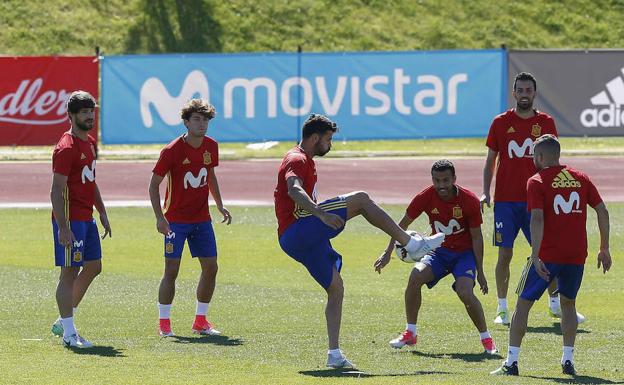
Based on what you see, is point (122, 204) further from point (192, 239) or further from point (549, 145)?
point (549, 145)

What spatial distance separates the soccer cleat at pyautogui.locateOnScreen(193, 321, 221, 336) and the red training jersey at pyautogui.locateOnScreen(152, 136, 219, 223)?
0.94 m

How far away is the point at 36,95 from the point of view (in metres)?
31.1

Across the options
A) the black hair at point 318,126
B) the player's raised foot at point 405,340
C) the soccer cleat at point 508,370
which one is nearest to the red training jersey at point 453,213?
the player's raised foot at point 405,340

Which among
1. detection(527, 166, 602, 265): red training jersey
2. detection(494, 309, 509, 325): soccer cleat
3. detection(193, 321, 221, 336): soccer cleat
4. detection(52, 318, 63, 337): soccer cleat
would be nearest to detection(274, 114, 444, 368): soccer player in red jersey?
detection(527, 166, 602, 265): red training jersey

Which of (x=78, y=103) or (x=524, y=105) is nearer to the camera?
(x=78, y=103)

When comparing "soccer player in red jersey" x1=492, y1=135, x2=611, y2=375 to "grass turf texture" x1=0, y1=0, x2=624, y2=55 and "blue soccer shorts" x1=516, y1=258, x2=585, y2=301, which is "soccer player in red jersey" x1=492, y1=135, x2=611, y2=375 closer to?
"blue soccer shorts" x1=516, y1=258, x2=585, y2=301

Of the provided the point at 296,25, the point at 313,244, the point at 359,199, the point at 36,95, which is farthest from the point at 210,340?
the point at 296,25

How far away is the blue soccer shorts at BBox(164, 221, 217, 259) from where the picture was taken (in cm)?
1245

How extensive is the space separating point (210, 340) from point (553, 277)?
130 inches

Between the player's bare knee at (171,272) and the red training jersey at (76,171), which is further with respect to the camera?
the player's bare knee at (171,272)

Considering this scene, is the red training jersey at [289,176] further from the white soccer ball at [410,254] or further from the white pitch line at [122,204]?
the white pitch line at [122,204]

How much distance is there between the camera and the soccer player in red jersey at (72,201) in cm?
1149

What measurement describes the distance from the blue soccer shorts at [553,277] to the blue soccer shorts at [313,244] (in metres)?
1.50

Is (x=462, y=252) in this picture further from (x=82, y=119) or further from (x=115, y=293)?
(x=115, y=293)
